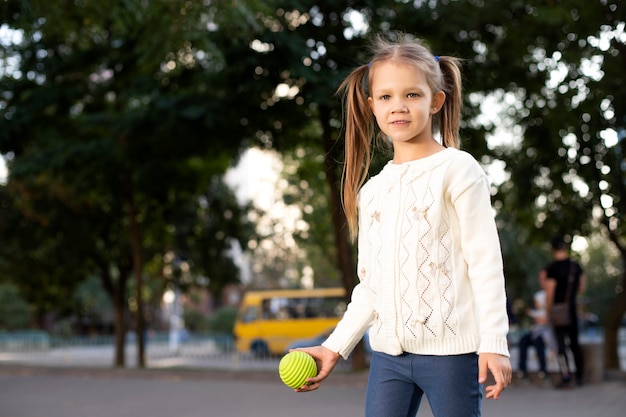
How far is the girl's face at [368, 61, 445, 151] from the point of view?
3.04m

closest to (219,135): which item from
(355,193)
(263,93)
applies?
(263,93)

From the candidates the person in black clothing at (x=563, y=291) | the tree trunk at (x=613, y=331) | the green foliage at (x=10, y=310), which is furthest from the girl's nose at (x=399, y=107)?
the green foliage at (x=10, y=310)

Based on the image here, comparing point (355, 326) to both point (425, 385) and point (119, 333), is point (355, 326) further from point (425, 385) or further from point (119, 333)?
point (119, 333)

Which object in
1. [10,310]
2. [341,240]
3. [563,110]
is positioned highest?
[563,110]

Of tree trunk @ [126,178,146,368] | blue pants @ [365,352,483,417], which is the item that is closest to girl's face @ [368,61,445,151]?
blue pants @ [365,352,483,417]

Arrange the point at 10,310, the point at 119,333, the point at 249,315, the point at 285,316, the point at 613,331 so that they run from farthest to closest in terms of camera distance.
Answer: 1. the point at 10,310
2. the point at 249,315
3. the point at 285,316
4. the point at 119,333
5. the point at 613,331

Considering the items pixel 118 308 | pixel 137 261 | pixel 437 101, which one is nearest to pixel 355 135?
pixel 437 101

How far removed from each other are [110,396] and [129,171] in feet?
20.5

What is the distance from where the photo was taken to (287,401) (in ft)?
34.6

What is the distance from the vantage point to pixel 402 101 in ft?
10.00

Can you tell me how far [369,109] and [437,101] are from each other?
1.00 ft

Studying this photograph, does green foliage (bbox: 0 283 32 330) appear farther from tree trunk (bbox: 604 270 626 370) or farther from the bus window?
tree trunk (bbox: 604 270 626 370)

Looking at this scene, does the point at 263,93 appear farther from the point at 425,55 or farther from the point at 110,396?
the point at 425,55

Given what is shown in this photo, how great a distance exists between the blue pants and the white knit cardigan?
0.04m
